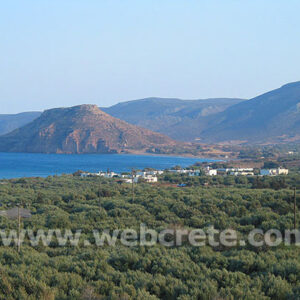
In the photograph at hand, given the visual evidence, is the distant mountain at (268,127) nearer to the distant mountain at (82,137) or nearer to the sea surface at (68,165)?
the distant mountain at (82,137)

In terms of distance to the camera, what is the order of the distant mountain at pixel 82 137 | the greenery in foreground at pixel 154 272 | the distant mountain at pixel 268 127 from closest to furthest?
the greenery in foreground at pixel 154 272 < the distant mountain at pixel 82 137 < the distant mountain at pixel 268 127

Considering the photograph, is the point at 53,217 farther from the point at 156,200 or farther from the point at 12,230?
the point at 156,200

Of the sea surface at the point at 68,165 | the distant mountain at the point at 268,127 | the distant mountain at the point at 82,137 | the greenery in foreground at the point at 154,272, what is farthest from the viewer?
the distant mountain at the point at 268,127

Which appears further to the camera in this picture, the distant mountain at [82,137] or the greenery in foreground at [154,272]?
the distant mountain at [82,137]

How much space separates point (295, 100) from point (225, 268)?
637 ft

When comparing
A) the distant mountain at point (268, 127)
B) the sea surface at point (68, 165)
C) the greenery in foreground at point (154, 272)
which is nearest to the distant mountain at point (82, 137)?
the sea surface at point (68, 165)

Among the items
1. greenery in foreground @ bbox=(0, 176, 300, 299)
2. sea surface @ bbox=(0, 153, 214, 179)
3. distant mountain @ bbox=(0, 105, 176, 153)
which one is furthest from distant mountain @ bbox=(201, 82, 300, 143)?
greenery in foreground @ bbox=(0, 176, 300, 299)

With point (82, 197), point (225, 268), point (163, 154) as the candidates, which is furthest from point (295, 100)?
point (225, 268)

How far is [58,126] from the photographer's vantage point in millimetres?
133875

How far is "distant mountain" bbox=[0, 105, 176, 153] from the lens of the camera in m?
127

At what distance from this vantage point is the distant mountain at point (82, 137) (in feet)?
416

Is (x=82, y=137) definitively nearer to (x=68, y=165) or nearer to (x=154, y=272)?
(x=68, y=165)

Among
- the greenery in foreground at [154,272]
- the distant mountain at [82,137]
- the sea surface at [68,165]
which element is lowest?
the sea surface at [68,165]

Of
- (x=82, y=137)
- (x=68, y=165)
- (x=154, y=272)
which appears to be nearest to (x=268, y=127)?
(x=82, y=137)
